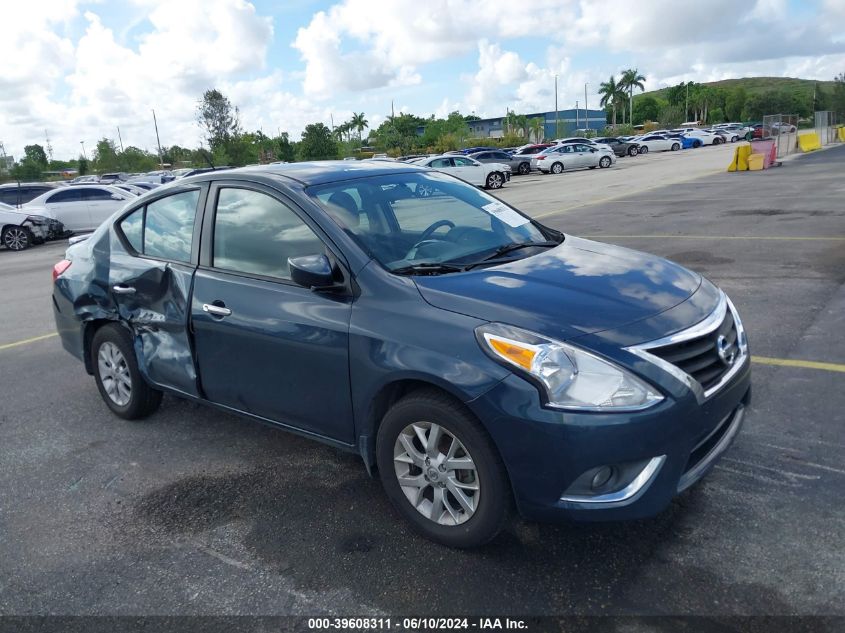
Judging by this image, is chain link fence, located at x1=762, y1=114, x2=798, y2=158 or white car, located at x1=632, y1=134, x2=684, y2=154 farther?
white car, located at x1=632, y1=134, x2=684, y2=154

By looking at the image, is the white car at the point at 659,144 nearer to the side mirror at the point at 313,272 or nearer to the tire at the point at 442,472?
the side mirror at the point at 313,272

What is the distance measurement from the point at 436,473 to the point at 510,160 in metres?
35.8

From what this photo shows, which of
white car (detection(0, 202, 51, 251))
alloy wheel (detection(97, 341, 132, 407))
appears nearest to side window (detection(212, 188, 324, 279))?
alloy wheel (detection(97, 341, 132, 407))

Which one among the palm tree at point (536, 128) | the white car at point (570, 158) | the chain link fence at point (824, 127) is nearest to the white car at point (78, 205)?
the white car at point (570, 158)

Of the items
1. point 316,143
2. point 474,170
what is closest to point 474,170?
point 474,170

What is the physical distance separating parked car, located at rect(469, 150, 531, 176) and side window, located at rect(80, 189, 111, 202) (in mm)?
18592

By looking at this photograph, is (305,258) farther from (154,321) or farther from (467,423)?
(154,321)

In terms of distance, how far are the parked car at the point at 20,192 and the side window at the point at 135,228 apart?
19.0 meters

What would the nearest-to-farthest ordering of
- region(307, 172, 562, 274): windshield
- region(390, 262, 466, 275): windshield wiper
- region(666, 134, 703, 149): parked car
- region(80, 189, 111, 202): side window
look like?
region(390, 262, 466, 275): windshield wiper, region(307, 172, 562, 274): windshield, region(80, 189, 111, 202): side window, region(666, 134, 703, 149): parked car

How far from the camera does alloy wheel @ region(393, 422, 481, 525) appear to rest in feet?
9.91

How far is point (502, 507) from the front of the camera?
293 cm

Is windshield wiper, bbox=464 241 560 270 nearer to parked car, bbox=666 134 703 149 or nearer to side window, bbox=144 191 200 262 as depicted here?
side window, bbox=144 191 200 262

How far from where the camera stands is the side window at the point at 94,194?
19.6m

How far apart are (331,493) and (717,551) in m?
1.86
